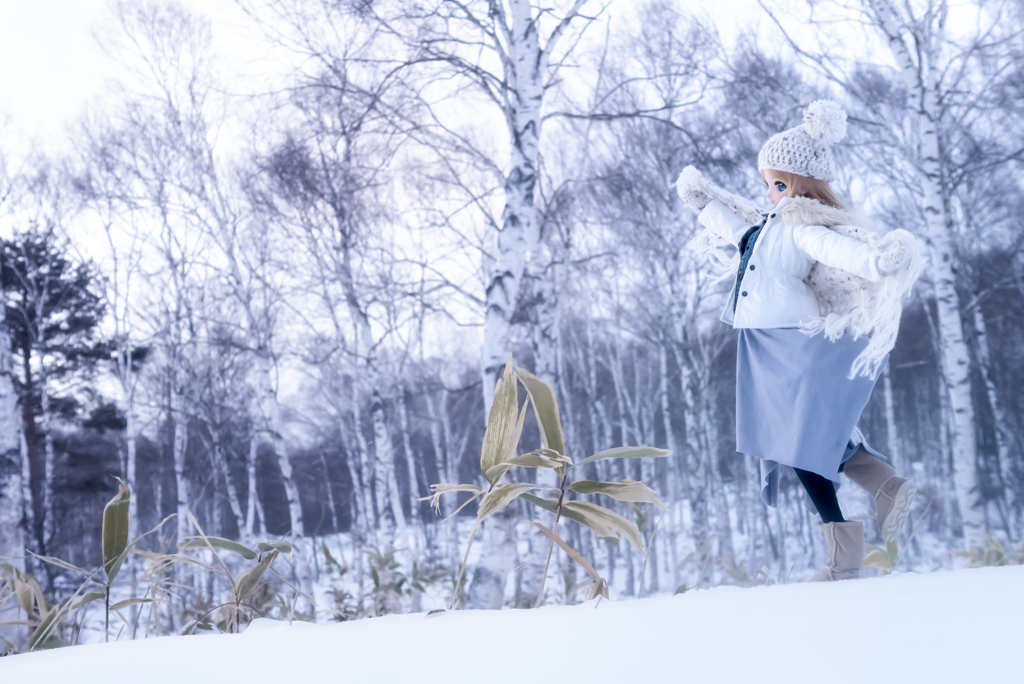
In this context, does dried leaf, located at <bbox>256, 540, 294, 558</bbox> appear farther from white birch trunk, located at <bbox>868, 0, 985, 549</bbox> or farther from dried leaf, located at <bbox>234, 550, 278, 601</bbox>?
white birch trunk, located at <bbox>868, 0, 985, 549</bbox>

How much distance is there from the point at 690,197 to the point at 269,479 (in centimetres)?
2073

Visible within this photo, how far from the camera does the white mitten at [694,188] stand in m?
2.08

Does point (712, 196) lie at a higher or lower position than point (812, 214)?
higher

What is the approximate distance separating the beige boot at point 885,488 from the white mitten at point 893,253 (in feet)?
1.89

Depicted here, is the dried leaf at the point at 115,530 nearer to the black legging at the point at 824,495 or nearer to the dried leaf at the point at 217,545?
the dried leaf at the point at 217,545

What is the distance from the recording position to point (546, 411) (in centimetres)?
104

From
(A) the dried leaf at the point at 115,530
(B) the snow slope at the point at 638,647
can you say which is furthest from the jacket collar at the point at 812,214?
(A) the dried leaf at the point at 115,530

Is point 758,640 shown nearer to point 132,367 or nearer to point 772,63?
point 772,63

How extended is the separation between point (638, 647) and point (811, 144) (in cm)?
180

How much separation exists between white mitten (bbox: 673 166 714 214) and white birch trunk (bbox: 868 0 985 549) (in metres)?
3.94

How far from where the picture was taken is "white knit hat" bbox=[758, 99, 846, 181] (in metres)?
1.89

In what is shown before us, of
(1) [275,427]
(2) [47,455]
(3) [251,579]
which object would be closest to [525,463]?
(3) [251,579]

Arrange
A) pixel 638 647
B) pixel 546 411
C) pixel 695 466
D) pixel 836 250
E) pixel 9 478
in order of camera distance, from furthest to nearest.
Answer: pixel 695 466 < pixel 9 478 < pixel 836 250 < pixel 546 411 < pixel 638 647

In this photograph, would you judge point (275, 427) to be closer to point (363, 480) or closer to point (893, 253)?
point (363, 480)
